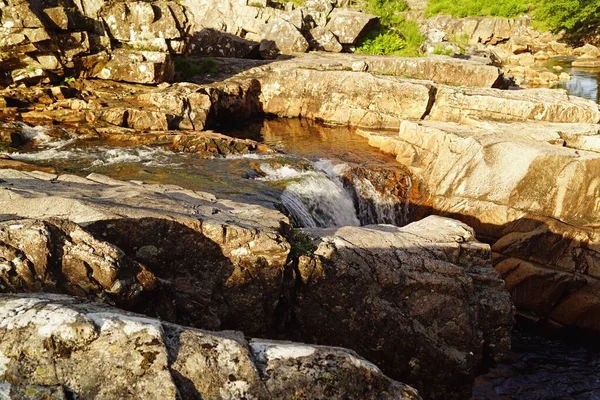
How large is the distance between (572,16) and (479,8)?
8037 millimetres

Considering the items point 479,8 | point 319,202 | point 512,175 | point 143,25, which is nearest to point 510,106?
point 512,175

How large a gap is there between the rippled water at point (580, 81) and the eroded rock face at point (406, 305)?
18784mm

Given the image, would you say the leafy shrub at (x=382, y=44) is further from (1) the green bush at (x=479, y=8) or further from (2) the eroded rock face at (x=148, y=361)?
(1) the green bush at (x=479, y=8)

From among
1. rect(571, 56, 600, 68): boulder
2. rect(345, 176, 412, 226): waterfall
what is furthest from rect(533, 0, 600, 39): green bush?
rect(345, 176, 412, 226): waterfall

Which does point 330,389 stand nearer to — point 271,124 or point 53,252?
point 53,252

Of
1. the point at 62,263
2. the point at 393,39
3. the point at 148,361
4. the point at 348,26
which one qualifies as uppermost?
the point at 348,26

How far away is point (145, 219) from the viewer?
520cm

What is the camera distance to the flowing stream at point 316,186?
7930 mm

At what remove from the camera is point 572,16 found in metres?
41.5

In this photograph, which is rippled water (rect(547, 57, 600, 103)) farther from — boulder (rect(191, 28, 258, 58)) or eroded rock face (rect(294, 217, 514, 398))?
eroded rock face (rect(294, 217, 514, 398))

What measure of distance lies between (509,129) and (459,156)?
204 centimetres

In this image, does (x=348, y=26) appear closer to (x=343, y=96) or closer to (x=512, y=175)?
(x=343, y=96)

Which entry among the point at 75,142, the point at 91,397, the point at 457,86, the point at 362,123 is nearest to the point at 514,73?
the point at 457,86

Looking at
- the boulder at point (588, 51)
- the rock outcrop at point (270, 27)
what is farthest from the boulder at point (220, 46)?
the boulder at point (588, 51)
